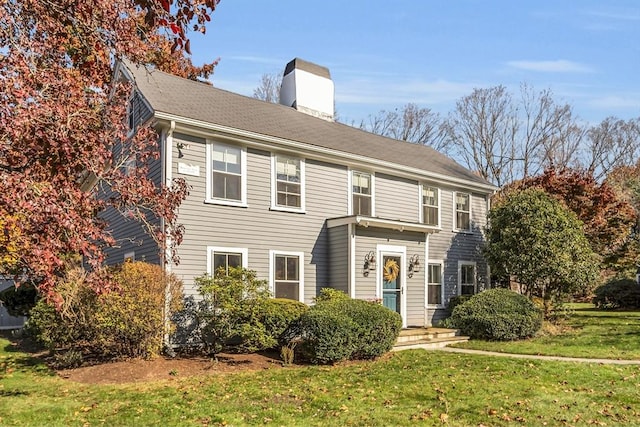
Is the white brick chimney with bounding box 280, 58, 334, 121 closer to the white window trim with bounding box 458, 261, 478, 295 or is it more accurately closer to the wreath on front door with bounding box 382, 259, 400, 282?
the wreath on front door with bounding box 382, 259, 400, 282

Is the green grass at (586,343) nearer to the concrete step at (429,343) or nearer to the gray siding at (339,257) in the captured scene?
the concrete step at (429,343)

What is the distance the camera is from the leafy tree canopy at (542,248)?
15140mm

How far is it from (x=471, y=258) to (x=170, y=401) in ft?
43.3

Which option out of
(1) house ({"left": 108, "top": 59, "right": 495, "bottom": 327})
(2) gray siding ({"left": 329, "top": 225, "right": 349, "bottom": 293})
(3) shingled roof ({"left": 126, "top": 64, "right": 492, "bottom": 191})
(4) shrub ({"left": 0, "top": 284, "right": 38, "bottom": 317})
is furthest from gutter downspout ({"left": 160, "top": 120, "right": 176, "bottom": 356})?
(4) shrub ({"left": 0, "top": 284, "right": 38, "bottom": 317})

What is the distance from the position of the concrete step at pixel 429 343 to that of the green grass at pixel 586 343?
348 mm

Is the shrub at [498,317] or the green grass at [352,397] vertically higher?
the shrub at [498,317]

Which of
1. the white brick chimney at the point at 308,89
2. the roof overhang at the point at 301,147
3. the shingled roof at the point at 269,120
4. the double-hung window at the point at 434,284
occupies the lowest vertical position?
the double-hung window at the point at 434,284

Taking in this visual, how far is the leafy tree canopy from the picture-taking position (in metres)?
15.1

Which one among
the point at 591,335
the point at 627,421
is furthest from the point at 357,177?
the point at 627,421

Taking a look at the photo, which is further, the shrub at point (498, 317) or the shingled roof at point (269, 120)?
the shrub at point (498, 317)

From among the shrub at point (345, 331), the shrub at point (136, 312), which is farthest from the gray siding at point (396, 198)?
the shrub at point (136, 312)

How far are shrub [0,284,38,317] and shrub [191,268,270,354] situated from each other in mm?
7506

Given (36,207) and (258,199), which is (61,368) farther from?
(36,207)

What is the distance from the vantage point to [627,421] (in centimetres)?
616
